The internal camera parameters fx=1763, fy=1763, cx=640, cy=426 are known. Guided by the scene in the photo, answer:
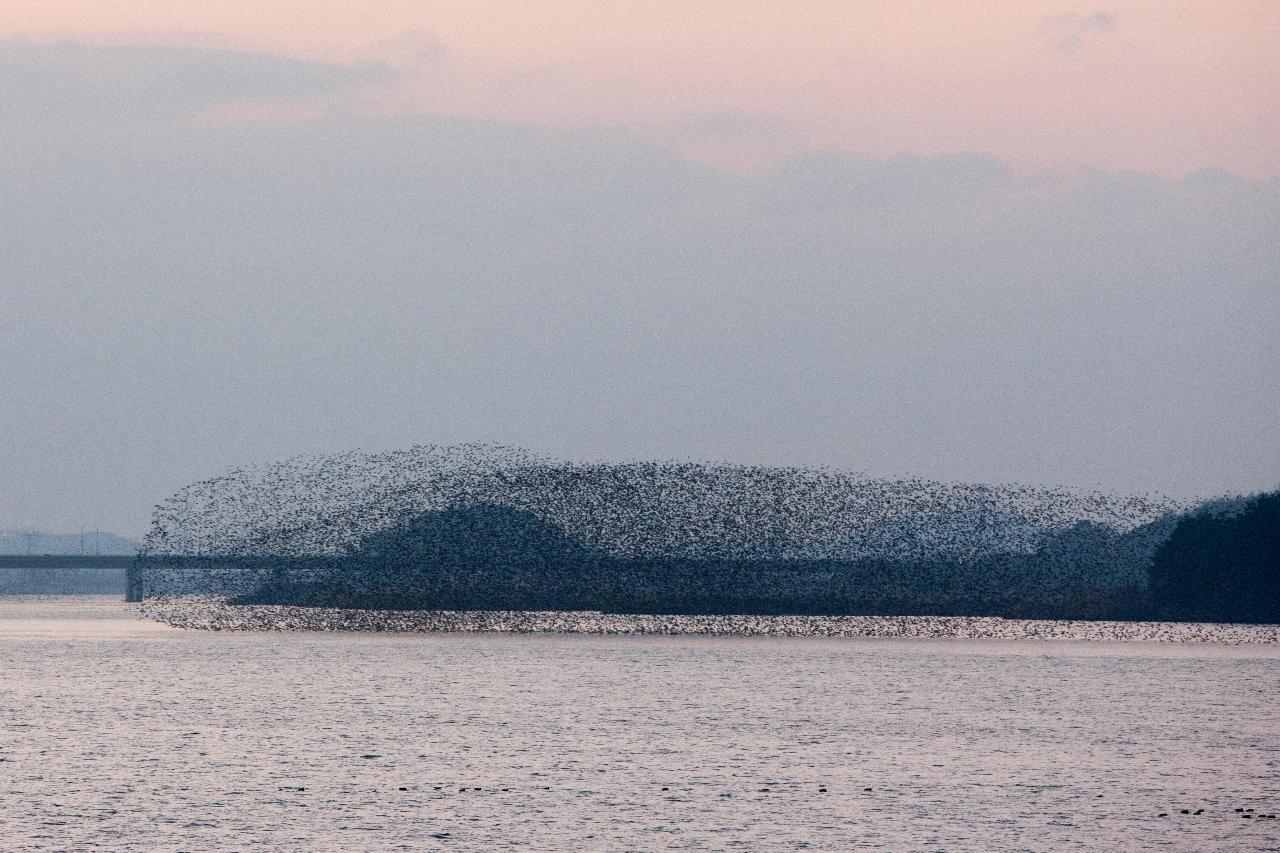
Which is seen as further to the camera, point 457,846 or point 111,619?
point 111,619

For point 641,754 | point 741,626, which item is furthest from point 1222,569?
point 641,754

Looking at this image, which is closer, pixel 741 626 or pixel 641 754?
pixel 641 754

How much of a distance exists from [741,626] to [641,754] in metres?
63.6

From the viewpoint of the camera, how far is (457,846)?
27.7 m

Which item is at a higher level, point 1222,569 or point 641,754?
point 1222,569

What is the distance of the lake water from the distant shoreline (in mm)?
22005

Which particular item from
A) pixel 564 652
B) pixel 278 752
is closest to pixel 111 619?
pixel 564 652

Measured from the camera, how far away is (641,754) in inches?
1585

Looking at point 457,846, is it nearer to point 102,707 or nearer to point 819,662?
point 102,707

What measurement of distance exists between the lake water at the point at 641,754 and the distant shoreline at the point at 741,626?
22.0m

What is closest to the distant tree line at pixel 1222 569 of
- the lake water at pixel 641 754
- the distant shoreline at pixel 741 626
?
the distant shoreline at pixel 741 626

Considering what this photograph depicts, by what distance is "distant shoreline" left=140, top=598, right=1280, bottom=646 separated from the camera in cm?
9662

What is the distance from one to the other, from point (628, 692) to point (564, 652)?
23862 millimetres

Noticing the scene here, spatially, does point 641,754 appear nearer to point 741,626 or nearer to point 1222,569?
point 741,626
